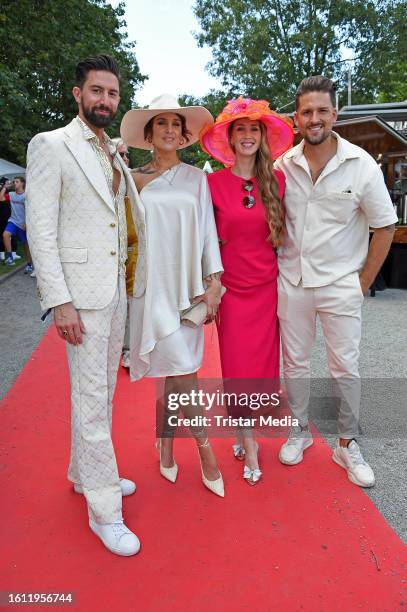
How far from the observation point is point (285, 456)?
10.3ft

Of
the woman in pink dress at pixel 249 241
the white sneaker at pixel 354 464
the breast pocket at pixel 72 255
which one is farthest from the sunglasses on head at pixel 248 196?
the white sneaker at pixel 354 464

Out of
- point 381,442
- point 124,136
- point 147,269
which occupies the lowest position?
point 381,442

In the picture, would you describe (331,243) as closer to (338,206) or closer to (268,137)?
(338,206)

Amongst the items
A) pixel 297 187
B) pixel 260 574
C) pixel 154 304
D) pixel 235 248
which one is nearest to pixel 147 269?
pixel 154 304

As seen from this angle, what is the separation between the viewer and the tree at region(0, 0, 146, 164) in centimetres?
1164

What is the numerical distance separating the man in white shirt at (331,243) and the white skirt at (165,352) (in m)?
0.65

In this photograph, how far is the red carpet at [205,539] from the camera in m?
2.12

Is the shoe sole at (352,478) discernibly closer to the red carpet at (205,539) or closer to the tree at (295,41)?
the red carpet at (205,539)

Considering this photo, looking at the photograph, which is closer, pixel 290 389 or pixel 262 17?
pixel 290 389

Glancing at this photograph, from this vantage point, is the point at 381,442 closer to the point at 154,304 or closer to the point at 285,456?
the point at 285,456

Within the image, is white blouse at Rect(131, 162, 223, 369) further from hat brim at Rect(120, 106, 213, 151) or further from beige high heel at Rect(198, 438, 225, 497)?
beige high heel at Rect(198, 438, 225, 497)

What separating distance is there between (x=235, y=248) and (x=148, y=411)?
5.39 feet

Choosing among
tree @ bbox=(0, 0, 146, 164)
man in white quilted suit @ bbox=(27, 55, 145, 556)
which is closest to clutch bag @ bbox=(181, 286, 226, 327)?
man in white quilted suit @ bbox=(27, 55, 145, 556)

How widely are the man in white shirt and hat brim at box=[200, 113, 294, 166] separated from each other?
102 mm
